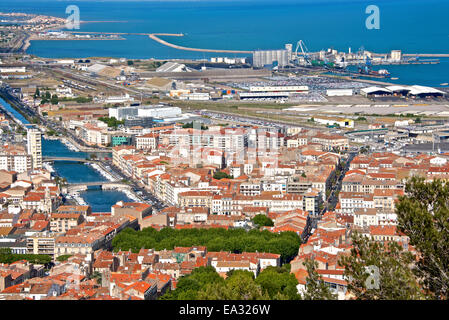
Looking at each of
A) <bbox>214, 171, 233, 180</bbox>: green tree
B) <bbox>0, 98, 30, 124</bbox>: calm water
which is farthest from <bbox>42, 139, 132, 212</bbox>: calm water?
<bbox>0, 98, 30, 124</bbox>: calm water

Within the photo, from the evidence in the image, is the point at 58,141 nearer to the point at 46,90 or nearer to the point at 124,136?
the point at 124,136

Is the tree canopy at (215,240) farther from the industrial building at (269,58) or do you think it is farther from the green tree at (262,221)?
the industrial building at (269,58)

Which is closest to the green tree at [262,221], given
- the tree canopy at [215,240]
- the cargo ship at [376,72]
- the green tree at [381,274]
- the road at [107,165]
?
the tree canopy at [215,240]

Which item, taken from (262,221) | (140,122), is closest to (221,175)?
(262,221)

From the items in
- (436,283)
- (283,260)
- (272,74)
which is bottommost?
(283,260)

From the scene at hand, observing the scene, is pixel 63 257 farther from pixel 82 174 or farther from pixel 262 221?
pixel 82 174

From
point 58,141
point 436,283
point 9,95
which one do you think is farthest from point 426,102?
point 436,283

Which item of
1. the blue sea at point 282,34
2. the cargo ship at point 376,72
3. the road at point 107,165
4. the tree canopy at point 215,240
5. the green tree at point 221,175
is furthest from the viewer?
the blue sea at point 282,34
